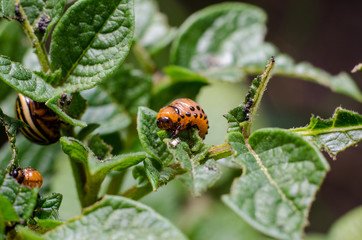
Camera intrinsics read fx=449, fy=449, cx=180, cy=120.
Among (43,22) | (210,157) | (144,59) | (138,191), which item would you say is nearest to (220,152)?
(210,157)

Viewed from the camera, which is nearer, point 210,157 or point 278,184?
point 278,184

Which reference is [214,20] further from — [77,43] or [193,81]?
[77,43]

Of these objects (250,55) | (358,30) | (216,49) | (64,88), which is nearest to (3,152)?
(64,88)

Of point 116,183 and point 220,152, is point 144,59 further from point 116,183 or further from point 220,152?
point 220,152

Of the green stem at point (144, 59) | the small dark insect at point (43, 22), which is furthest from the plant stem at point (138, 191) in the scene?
the green stem at point (144, 59)

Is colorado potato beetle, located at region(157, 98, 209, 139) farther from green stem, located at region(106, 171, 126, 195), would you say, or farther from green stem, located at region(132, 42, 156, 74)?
green stem, located at region(132, 42, 156, 74)

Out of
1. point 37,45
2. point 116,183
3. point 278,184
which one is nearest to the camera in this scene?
point 278,184
